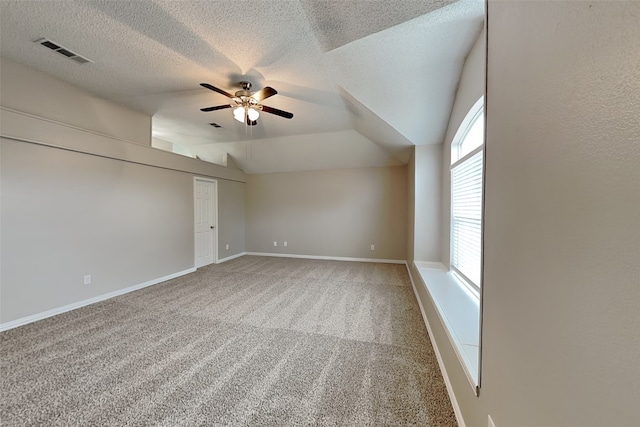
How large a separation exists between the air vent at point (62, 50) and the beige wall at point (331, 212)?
4110 millimetres

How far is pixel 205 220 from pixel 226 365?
3.90m

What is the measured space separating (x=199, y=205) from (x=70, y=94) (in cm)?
251

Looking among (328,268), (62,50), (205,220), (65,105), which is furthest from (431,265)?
(65,105)

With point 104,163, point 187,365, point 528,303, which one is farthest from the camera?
point 104,163

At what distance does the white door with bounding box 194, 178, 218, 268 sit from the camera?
16.0 ft

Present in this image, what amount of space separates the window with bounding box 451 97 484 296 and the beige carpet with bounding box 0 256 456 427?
0.82m

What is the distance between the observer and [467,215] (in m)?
2.48

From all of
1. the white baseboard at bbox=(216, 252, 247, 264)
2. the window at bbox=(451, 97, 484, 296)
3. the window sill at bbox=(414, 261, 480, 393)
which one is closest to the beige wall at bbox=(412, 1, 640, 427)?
the window sill at bbox=(414, 261, 480, 393)

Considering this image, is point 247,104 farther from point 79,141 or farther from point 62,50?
point 79,141

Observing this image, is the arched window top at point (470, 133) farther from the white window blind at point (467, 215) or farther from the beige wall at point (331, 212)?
the beige wall at point (331, 212)

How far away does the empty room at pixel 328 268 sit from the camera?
19.9 inches

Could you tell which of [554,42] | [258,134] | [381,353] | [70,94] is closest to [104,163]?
[70,94]

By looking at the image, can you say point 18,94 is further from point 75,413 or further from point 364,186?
point 364,186

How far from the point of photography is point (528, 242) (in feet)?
2.34
